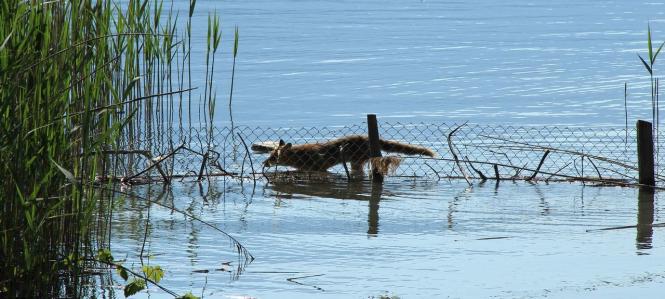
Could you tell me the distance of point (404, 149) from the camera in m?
12.1

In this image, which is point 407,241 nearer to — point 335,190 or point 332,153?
point 335,190

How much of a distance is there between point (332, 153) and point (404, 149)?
0.75 metres

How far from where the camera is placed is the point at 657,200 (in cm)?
1016

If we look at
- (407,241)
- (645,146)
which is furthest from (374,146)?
(407,241)

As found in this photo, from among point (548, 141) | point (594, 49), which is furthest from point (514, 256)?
point (594, 49)

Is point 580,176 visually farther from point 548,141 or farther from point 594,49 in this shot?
point 594,49

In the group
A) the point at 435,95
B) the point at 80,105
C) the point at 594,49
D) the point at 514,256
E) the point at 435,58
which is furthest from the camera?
the point at 594,49

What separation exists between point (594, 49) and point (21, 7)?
25112 mm

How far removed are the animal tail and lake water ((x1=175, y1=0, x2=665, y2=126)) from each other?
348cm

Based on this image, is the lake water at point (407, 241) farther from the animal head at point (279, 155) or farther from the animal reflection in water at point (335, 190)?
the animal head at point (279, 155)

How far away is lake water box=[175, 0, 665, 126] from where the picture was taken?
18.4 metres

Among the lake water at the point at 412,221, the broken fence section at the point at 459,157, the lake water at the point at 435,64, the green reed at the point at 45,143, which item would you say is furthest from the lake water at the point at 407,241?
the lake water at the point at 435,64

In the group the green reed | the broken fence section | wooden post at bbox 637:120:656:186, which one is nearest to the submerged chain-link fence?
the broken fence section

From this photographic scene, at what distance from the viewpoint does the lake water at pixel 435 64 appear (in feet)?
60.4
